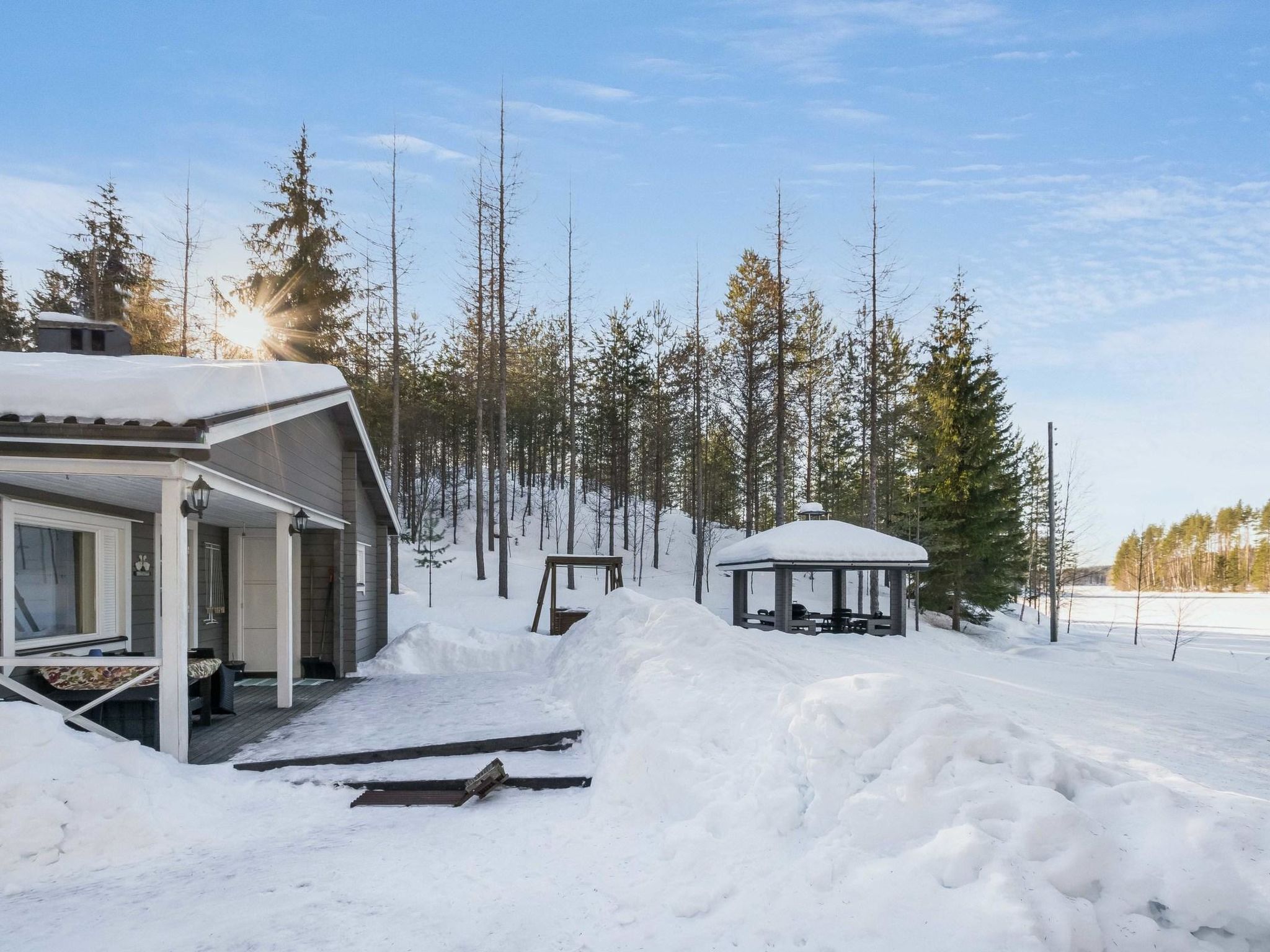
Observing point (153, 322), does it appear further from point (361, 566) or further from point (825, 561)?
point (825, 561)

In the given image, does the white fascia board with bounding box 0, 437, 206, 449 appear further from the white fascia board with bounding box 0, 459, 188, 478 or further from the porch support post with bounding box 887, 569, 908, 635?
the porch support post with bounding box 887, 569, 908, 635

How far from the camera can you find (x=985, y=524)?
20844mm

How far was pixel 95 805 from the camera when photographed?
4.43 metres

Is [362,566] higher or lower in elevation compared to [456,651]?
higher

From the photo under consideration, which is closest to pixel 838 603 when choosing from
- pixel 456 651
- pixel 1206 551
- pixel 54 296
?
pixel 456 651

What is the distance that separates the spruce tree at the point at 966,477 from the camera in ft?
68.6

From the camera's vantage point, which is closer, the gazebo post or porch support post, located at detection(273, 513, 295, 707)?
porch support post, located at detection(273, 513, 295, 707)

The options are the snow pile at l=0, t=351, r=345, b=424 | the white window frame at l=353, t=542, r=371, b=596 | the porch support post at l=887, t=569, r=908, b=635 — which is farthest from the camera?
the porch support post at l=887, t=569, r=908, b=635

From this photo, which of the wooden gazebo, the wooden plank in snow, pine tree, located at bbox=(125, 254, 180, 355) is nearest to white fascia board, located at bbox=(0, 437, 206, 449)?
the wooden plank in snow

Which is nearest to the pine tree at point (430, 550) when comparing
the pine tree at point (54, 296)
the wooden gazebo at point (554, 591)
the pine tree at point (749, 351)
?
the wooden gazebo at point (554, 591)

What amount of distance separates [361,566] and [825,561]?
356 inches

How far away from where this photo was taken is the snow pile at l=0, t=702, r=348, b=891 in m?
4.15

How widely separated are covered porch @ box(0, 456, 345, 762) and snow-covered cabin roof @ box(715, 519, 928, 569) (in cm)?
870

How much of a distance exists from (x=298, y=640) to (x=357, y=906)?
777cm
